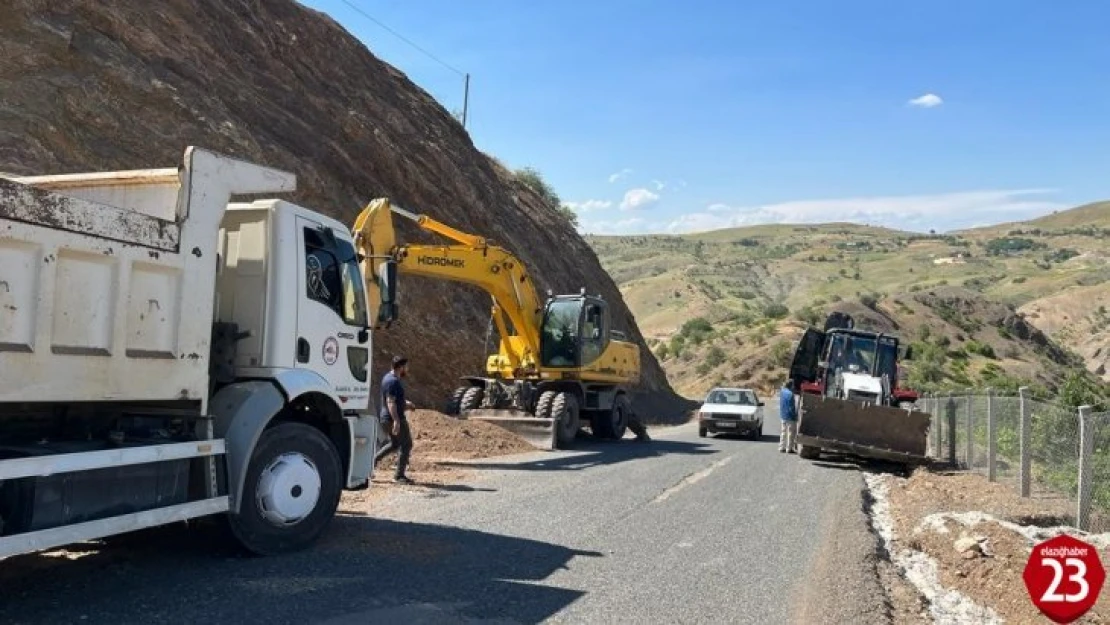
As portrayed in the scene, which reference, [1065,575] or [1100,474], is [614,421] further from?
[1065,575]

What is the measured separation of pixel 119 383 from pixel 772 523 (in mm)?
7152

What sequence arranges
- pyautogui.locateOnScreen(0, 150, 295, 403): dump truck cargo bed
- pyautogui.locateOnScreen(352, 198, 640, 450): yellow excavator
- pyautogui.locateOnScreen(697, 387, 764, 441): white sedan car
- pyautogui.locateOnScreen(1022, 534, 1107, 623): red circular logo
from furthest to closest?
pyautogui.locateOnScreen(697, 387, 764, 441): white sedan car
pyautogui.locateOnScreen(352, 198, 640, 450): yellow excavator
pyautogui.locateOnScreen(0, 150, 295, 403): dump truck cargo bed
pyautogui.locateOnScreen(1022, 534, 1107, 623): red circular logo

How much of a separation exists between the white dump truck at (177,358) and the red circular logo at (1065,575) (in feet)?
18.8

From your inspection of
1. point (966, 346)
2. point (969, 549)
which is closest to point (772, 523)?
point (969, 549)

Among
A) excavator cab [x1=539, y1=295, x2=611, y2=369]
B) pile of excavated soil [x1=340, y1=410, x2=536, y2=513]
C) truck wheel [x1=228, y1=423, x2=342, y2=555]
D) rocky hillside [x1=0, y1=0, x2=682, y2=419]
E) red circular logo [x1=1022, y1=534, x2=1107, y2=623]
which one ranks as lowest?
pile of excavated soil [x1=340, y1=410, x2=536, y2=513]

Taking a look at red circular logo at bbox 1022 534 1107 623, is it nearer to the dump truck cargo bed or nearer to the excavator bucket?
the dump truck cargo bed

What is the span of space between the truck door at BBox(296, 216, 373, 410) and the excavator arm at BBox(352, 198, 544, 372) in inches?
170

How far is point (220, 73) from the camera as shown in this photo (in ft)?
83.2

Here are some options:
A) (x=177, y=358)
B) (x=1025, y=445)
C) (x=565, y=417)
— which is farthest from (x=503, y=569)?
(x=565, y=417)

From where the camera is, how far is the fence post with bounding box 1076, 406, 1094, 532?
32.3ft

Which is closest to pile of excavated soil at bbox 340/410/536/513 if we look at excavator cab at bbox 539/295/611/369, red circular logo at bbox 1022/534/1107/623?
excavator cab at bbox 539/295/611/369

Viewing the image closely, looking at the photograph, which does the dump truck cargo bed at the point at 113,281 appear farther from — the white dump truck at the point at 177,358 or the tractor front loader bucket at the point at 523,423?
the tractor front loader bucket at the point at 523,423

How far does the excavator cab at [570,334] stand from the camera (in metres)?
20.0

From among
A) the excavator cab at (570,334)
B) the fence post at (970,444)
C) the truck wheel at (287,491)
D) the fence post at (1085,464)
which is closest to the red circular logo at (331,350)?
the truck wheel at (287,491)
